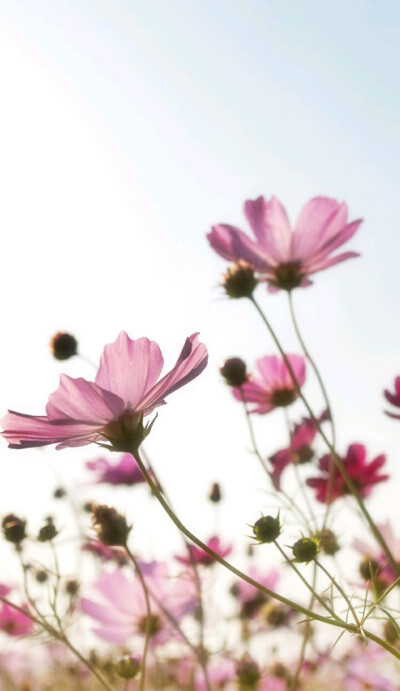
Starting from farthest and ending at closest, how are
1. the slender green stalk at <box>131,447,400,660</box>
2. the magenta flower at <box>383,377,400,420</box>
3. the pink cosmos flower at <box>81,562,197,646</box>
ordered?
the pink cosmos flower at <box>81,562,197,646</box> → the magenta flower at <box>383,377,400,420</box> → the slender green stalk at <box>131,447,400,660</box>

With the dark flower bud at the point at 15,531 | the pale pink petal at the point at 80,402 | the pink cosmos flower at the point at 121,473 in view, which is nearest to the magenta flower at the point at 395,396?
the pale pink petal at the point at 80,402

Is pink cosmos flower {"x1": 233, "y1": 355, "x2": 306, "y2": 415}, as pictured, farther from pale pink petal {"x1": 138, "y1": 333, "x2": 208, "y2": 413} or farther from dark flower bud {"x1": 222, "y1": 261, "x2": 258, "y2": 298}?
pale pink petal {"x1": 138, "y1": 333, "x2": 208, "y2": 413}

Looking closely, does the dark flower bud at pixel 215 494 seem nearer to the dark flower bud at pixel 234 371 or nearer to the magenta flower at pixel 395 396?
the dark flower bud at pixel 234 371

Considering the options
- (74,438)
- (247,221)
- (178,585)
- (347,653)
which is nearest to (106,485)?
(178,585)

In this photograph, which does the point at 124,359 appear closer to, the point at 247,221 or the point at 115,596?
the point at 247,221

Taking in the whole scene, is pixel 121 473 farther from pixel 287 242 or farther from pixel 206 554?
pixel 287 242

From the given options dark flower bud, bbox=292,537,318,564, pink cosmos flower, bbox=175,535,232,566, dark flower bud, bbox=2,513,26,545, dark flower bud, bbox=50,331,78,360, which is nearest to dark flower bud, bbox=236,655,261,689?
pink cosmos flower, bbox=175,535,232,566
